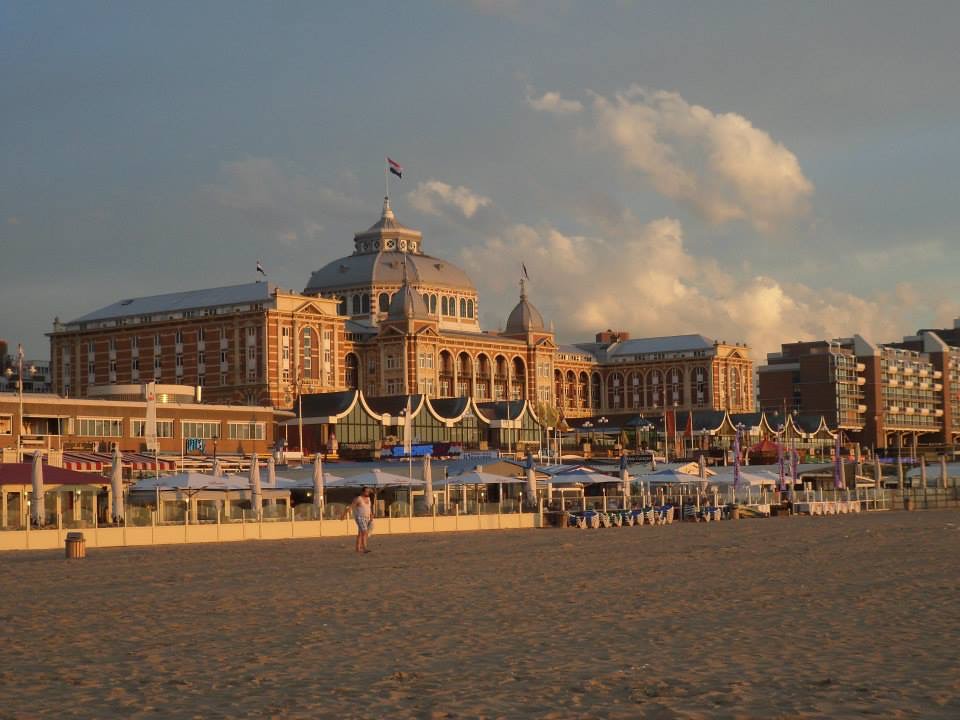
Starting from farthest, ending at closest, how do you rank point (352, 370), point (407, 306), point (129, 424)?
point (352, 370) < point (407, 306) < point (129, 424)

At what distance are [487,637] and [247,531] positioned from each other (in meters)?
36.5

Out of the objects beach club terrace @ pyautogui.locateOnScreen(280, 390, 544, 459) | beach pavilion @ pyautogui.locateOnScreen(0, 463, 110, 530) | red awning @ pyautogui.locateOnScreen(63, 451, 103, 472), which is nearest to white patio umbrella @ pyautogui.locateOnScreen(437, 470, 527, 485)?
beach pavilion @ pyautogui.locateOnScreen(0, 463, 110, 530)

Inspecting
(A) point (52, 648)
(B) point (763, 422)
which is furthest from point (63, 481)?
(B) point (763, 422)

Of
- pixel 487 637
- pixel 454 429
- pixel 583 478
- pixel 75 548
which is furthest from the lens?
pixel 454 429

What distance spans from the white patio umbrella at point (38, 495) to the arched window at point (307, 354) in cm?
9913

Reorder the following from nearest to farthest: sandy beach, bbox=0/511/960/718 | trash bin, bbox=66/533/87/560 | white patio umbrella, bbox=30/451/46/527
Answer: sandy beach, bbox=0/511/960/718 < trash bin, bbox=66/533/87/560 < white patio umbrella, bbox=30/451/46/527

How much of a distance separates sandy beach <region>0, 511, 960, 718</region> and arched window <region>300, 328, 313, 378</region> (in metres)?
111

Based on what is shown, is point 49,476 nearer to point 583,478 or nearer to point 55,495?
point 55,495

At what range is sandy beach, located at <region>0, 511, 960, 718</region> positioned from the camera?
1836cm

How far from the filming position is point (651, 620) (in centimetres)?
2681

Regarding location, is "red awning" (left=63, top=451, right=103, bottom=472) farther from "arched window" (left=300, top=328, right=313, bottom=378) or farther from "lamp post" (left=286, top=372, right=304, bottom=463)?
"arched window" (left=300, top=328, right=313, bottom=378)

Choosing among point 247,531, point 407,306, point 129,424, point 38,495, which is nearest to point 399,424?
point 129,424

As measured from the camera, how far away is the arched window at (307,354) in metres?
156

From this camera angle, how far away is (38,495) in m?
55.4
